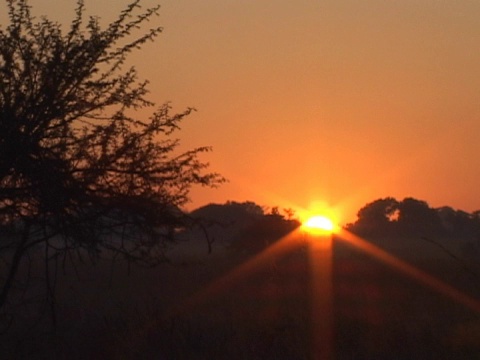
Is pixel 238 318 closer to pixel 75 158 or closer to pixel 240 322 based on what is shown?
pixel 240 322

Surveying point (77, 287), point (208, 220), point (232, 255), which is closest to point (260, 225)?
point (232, 255)

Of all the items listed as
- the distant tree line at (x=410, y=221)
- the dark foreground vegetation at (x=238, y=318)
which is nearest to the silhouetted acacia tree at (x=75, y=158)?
the dark foreground vegetation at (x=238, y=318)

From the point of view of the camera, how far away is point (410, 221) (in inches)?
3543

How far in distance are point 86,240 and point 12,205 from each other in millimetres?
907

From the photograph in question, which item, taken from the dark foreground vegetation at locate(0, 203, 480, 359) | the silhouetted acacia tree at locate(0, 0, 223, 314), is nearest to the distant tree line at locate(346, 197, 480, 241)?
the dark foreground vegetation at locate(0, 203, 480, 359)

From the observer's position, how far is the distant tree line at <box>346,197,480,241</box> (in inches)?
3460

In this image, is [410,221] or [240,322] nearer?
[240,322]

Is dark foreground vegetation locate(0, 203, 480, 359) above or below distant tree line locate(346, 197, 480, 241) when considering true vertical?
below

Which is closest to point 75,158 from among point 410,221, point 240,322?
point 240,322

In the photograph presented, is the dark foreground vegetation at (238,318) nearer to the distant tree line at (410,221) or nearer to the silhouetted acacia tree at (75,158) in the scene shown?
the silhouetted acacia tree at (75,158)

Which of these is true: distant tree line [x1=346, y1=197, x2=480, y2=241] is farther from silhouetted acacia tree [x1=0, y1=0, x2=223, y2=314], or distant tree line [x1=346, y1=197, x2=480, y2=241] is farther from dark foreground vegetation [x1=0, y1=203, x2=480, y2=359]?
silhouetted acacia tree [x1=0, y1=0, x2=223, y2=314]

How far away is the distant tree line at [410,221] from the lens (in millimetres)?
87875

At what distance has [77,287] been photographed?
99.3 feet

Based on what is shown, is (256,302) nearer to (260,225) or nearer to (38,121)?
(38,121)
